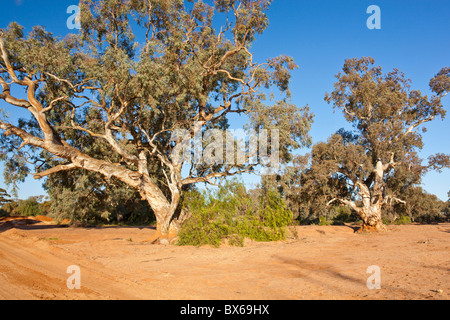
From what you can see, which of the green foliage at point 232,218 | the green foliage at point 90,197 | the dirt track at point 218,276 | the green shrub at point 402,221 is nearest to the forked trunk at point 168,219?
the green foliage at point 232,218

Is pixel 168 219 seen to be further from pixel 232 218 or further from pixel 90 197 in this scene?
pixel 90 197

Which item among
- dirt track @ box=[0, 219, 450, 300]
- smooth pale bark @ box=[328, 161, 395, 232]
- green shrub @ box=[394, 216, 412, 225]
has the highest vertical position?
smooth pale bark @ box=[328, 161, 395, 232]

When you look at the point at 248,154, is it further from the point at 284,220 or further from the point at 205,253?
the point at 205,253

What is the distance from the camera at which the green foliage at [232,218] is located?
37.7ft

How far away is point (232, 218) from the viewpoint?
38.7 ft

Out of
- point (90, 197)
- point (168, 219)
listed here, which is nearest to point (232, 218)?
point (168, 219)

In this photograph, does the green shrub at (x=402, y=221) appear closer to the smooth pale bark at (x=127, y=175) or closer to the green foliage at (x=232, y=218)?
the green foliage at (x=232, y=218)

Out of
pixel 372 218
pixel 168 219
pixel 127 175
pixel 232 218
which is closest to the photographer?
pixel 232 218

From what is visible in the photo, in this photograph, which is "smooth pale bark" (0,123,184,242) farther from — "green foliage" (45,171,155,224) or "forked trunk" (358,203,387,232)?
"forked trunk" (358,203,387,232)

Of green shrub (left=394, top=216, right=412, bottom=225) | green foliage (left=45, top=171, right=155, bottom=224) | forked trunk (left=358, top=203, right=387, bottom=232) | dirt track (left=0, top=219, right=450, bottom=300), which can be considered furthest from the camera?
green shrub (left=394, top=216, right=412, bottom=225)

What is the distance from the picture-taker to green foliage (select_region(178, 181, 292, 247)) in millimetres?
11500

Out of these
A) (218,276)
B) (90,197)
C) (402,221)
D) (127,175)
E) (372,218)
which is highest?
(127,175)

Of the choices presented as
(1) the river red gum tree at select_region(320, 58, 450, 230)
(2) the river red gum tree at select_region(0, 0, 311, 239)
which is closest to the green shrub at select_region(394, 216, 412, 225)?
(1) the river red gum tree at select_region(320, 58, 450, 230)
